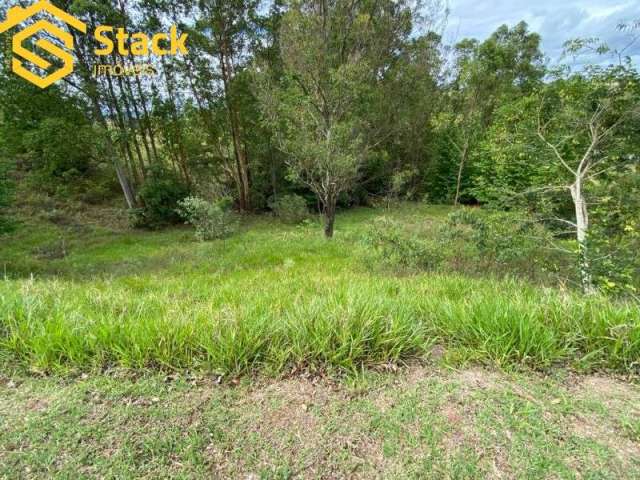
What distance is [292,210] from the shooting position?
1232 centimetres

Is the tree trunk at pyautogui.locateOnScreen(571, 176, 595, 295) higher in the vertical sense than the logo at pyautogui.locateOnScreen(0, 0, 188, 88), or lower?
lower

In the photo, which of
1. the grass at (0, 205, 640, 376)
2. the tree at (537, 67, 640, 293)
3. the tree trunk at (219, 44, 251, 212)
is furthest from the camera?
the tree trunk at (219, 44, 251, 212)

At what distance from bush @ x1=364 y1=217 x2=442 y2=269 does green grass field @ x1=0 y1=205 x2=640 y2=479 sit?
206 centimetres

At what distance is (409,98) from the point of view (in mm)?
12594

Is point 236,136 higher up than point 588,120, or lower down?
higher up

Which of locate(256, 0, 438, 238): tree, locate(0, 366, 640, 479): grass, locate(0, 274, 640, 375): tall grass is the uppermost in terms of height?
locate(256, 0, 438, 238): tree

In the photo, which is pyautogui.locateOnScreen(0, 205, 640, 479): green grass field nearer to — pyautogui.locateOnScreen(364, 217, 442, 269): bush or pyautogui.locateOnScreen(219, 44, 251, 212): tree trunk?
pyautogui.locateOnScreen(364, 217, 442, 269): bush

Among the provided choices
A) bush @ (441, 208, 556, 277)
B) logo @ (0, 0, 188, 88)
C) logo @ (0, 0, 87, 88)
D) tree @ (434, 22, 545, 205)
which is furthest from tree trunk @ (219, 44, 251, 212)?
bush @ (441, 208, 556, 277)

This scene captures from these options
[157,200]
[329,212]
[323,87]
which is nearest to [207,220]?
[157,200]

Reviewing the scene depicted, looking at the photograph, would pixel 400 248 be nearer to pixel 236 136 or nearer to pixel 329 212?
pixel 329 212

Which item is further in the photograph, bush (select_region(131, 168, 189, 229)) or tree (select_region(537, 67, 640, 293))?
bush (select_region(131, 168, 189, 229))

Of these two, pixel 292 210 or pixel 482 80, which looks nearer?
pixel 482 80

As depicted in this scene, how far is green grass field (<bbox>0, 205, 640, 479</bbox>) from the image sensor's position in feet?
3.79

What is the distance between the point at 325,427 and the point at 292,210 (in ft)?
37.1
